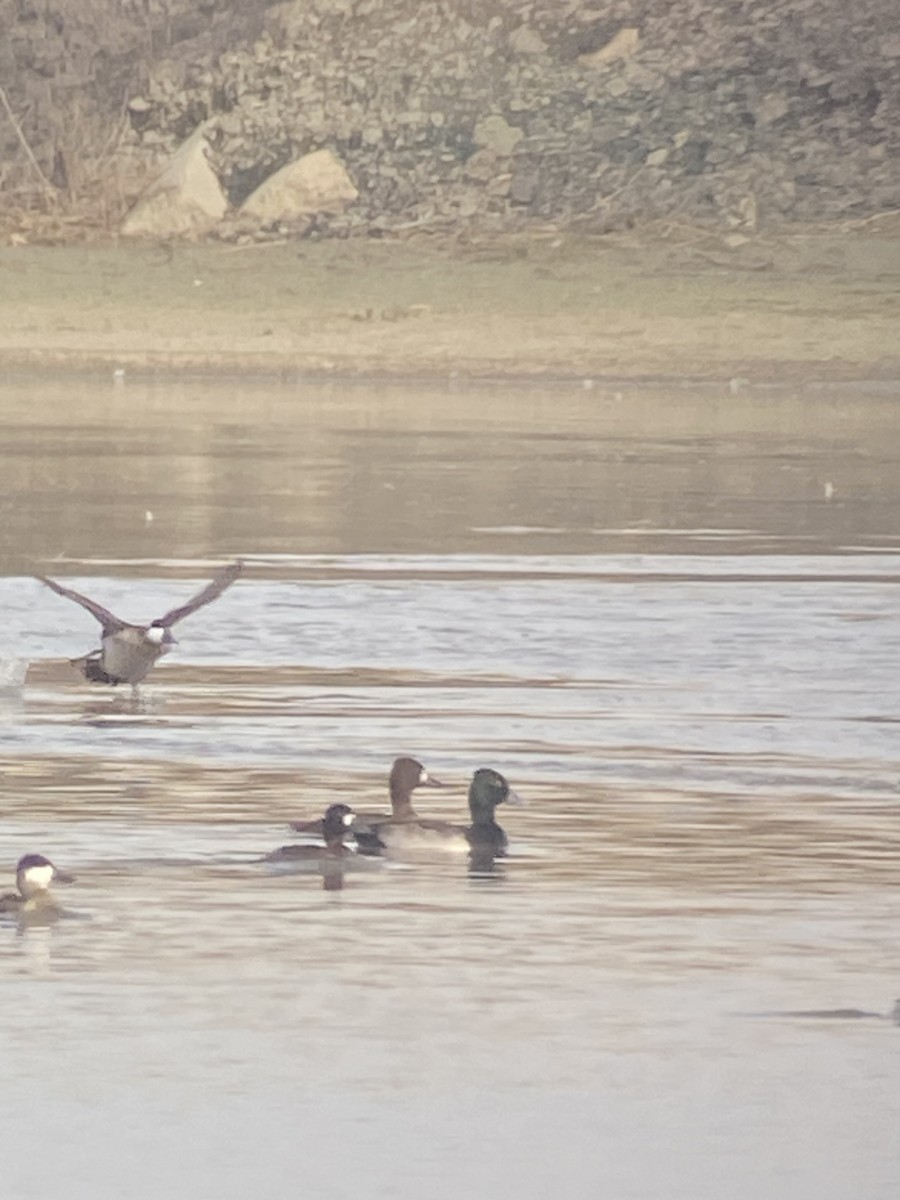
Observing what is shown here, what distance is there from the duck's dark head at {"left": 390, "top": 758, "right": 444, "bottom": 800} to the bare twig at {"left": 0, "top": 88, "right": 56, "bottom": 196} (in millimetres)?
23032

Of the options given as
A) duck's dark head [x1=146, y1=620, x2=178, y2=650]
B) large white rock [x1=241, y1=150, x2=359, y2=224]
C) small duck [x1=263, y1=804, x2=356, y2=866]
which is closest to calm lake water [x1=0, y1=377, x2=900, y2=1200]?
small duck [x1=263, y1=804, x2=356, y2=866]

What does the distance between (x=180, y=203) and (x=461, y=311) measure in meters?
4.01

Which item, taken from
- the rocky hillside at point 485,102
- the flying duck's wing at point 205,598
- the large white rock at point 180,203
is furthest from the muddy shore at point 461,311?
the flying duck's wing at point 205,598

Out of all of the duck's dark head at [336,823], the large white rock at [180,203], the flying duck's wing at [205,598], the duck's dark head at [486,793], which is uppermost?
the large white rock at [180,203]

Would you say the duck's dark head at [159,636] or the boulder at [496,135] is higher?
the boulder at [496,135]

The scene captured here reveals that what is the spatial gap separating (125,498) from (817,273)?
37.4 ft

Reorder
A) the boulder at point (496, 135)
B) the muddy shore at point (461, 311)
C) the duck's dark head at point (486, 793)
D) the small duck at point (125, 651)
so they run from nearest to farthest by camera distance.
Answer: the duck's dark head at point (486, 793) < the small duck at point (125, 651) < the muddy shore at point (461, 311) < the boulder at point (496, 135)

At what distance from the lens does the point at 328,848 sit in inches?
369

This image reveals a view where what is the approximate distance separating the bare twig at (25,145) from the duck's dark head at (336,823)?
23.8 meters

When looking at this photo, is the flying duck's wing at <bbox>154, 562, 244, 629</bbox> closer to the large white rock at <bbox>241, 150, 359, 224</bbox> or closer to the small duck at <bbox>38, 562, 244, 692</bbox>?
the small duck at <bbox>38, 562, 244, 692</bbox>

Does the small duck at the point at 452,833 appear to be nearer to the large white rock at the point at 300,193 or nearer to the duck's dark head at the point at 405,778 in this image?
the duck's dark head at the point at 405,778

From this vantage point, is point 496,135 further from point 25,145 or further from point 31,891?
point 31,891

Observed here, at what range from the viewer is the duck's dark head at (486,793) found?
9.75 metres

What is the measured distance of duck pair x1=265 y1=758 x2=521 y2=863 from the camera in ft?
30.8
